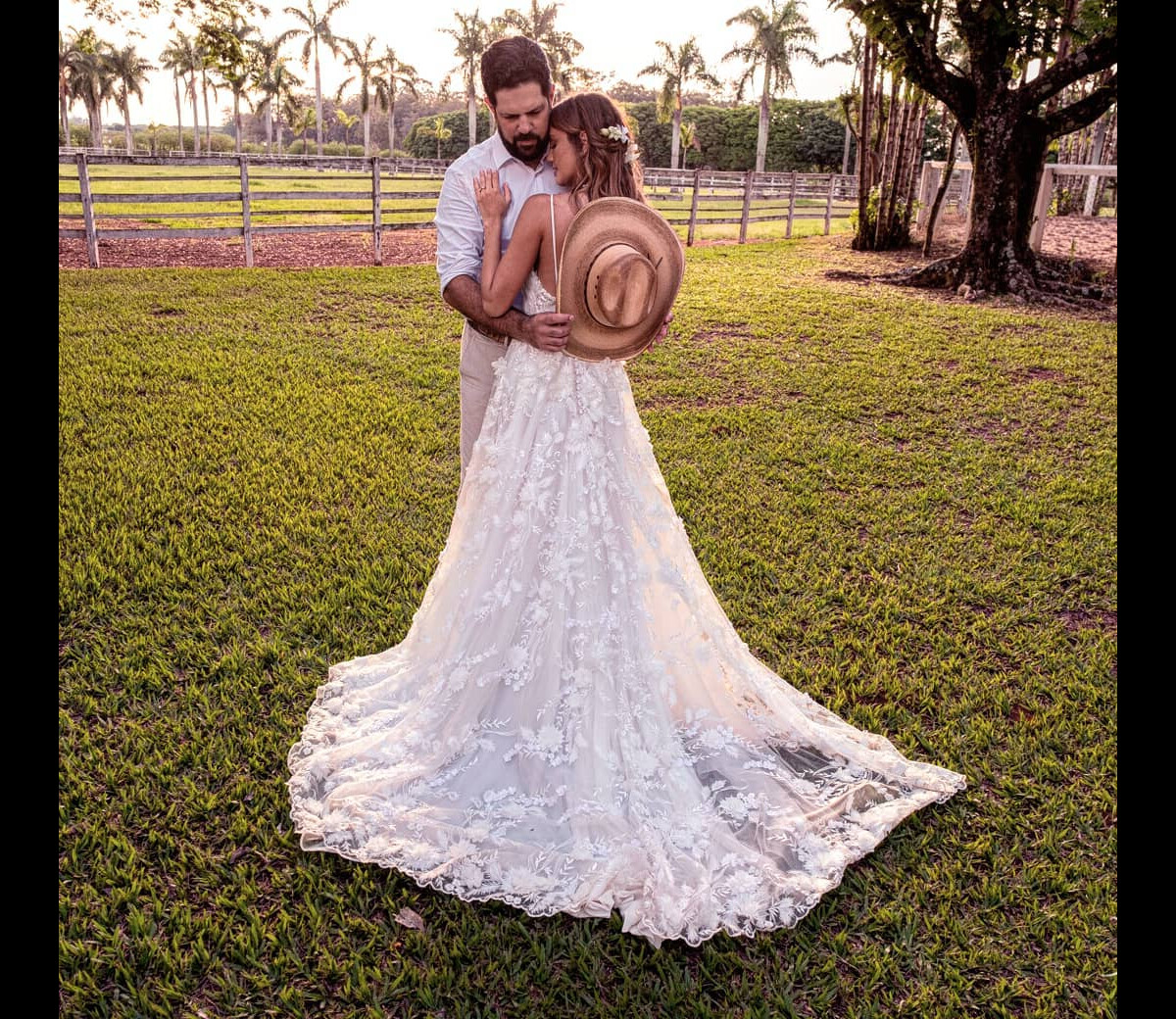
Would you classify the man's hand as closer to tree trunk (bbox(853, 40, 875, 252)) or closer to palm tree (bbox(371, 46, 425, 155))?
tree trunk (bbox(853, 40, 875, 252))

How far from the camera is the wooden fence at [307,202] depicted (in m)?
12.7

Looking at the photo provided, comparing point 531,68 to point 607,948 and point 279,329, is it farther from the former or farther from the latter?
point 279,329

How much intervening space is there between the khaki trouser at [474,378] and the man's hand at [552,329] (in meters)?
0.41

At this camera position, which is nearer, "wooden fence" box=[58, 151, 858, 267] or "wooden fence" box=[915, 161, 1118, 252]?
"wooden fence" box=[58, 151, 858, 267]

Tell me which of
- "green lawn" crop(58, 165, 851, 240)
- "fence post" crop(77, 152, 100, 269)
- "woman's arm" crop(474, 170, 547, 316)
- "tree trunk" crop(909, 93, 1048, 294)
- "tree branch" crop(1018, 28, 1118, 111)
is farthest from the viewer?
"green lawn" crop(58, 165, 851, 240)

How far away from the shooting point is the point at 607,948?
2412mm

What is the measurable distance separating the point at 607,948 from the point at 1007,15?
42.1 ft

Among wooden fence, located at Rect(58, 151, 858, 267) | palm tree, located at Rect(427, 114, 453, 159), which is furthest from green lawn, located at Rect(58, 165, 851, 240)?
palm tree, located at Rect(427, 114, 453, 159)

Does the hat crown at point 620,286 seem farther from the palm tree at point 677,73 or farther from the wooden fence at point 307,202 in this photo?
the palm tree at point 677,73

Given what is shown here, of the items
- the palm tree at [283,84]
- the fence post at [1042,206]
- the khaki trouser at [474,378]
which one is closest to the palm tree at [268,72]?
the palm tree at [283,84]

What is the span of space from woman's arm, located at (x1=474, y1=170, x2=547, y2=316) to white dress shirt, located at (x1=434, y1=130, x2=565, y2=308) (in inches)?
7.0

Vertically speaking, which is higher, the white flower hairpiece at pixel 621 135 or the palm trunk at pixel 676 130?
the palm trunk at pixel 676 130

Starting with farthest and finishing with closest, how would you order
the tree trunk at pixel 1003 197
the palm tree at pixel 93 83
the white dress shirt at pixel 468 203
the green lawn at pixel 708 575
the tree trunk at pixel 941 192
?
the palm tree at pixel 93 83 → the tree trunk at pixel 941 192 → the tree trunk at pixel 1003 197 → the white dress shirt at pixel 468 203 → the green lawn at pixel 708 575
